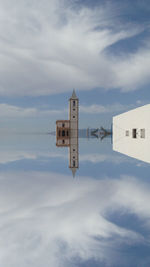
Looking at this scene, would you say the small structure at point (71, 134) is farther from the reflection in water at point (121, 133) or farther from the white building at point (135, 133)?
the white building at point (135, 133)

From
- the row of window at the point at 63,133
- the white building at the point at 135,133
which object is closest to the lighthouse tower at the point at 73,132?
the row of window at the point at 63,133

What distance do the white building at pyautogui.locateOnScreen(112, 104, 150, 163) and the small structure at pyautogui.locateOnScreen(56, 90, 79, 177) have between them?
11.7 metres

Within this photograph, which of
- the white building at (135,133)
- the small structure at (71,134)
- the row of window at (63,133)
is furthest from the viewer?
the row of window at (63,133)

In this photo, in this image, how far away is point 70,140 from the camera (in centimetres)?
4175

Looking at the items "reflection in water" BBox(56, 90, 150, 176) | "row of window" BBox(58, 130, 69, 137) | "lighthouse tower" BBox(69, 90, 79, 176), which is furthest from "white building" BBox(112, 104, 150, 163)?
"row of window" BBox(58, 130, 69, 137)

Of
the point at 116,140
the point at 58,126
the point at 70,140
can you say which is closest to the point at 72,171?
the point at 70,140

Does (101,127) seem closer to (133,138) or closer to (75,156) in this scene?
(75,156)

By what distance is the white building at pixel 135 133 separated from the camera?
2132 centimetres

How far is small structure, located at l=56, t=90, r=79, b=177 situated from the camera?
41188 mm

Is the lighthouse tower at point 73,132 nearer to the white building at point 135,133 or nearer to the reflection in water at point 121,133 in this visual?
the reflection in water at point 121,133

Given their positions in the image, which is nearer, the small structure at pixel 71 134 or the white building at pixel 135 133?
the white building at pixel 135 133

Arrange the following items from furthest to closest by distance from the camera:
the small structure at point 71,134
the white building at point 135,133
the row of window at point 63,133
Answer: the row of window at point 63,133, the small structure at point 71,134, the white building at point 135,133

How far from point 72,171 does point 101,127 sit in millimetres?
11004

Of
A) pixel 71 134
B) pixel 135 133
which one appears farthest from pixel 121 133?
pixel 71 134
